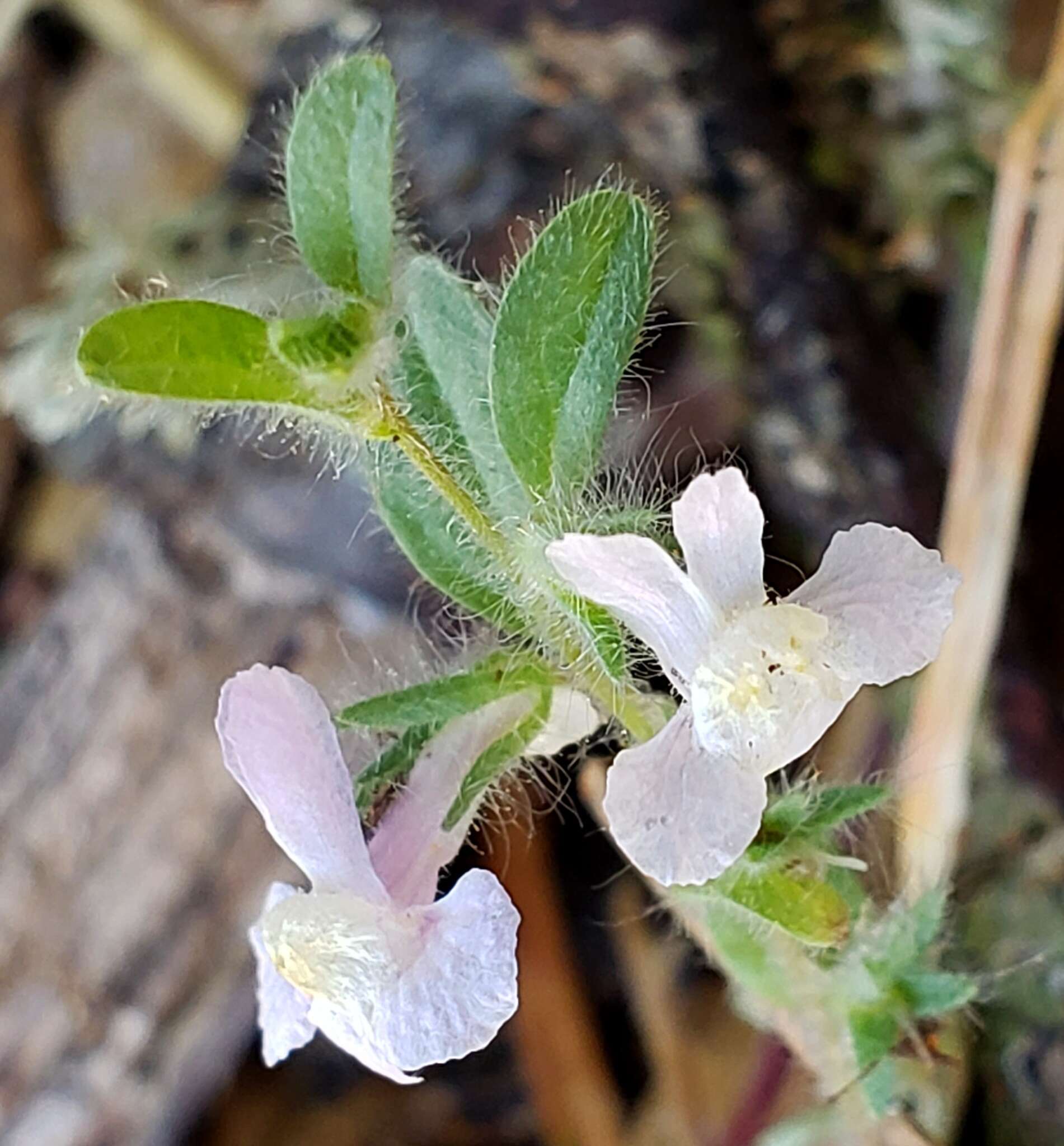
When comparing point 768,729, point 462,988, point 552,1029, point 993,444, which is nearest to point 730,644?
point 768,729

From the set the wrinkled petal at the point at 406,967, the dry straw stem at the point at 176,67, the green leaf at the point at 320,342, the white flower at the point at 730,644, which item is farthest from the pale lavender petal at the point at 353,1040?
the dry straw stem at the point at 176,67

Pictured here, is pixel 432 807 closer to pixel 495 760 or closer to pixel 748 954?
pixel 495 760

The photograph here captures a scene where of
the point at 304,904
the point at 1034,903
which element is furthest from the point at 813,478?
the point at 304,904

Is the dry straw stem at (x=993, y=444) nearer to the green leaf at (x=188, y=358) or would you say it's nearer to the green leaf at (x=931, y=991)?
the green leaf at (x=931, y=991)

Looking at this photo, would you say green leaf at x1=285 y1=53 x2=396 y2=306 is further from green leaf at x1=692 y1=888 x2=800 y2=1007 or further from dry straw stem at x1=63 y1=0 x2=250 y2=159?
dry straw stem at x1=63 y1=0 x2=250 y2=159

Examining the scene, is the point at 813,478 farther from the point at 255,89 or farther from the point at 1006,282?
the point at 255,89

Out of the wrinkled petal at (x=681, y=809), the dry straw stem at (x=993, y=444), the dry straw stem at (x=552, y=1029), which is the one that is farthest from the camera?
the dry straw stem at (x=552, y=1029)

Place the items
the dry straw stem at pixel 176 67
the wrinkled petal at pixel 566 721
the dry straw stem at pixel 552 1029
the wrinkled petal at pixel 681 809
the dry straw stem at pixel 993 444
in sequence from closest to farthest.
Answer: the wrinkled petal at pixel 681 809 → the wrinkled petal at pixel 566 721 → the dry straw stem at pixel 993 444 → the dry straw stem at pixel 552 1029 → the dry straw stem at pixel 176 67

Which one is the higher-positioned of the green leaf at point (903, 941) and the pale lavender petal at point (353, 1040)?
the pale lavender petal at point (353, 1040)
